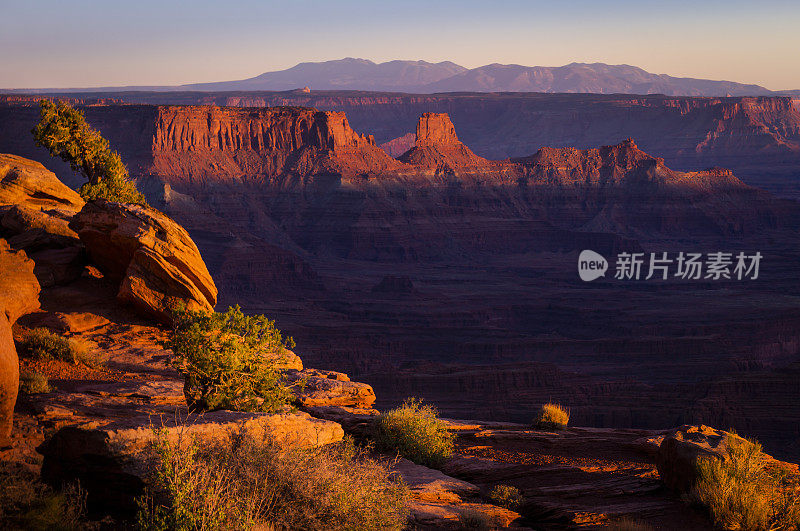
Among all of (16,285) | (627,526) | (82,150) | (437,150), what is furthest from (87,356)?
(437,150)

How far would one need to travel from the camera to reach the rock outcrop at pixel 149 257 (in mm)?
21281

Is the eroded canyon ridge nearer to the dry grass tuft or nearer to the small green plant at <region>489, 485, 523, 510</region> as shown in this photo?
the small green plant at <region>489, 485, 523, 510</region>

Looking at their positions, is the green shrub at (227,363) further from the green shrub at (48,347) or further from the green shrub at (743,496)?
the green shrub at (743,496)

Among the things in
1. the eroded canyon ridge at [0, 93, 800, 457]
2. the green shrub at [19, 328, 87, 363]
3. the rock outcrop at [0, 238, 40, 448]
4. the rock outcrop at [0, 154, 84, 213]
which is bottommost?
the eroded canyon ridge at [0, 93, 800, 457]

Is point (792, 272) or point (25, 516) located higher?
point (25, 516)

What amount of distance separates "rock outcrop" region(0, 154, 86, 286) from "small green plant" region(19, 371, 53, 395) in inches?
293

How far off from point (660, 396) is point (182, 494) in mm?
53089

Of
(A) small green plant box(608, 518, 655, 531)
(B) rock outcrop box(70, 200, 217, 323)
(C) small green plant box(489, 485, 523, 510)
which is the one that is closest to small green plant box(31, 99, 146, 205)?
(B) rock outcrop box(70, 200, 217, 323)

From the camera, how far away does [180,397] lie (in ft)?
57.7

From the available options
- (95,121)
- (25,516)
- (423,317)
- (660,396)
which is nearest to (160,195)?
(95,121)

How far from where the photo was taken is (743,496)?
12.9 m

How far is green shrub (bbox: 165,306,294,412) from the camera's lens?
49.5 ft

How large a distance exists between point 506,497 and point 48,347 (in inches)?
443

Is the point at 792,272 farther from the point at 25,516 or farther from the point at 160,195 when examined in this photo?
the point at 25,516
